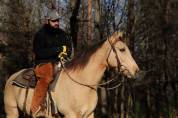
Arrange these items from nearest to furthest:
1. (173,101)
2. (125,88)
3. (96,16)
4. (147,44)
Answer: (96,16)
(147,44)
(125,88)
(173,101)

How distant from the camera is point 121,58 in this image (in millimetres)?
10258

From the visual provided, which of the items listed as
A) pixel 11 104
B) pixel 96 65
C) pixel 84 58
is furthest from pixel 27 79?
pixel 96 65

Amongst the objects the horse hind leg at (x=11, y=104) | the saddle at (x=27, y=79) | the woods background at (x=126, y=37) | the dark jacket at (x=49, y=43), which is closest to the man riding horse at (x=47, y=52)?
the dark jacket at (x=49, y=43)

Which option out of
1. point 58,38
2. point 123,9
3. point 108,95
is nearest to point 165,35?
point 123,9

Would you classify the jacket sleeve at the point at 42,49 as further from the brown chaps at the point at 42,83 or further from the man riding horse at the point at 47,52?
the brown chaps at the point at 42,83

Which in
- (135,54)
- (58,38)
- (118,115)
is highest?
(58,38)

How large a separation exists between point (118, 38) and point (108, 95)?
11239 millimetres

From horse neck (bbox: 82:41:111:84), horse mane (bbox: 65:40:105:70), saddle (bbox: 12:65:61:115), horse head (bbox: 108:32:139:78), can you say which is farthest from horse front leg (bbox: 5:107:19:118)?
horse head (bbox: 108:32:139:78)

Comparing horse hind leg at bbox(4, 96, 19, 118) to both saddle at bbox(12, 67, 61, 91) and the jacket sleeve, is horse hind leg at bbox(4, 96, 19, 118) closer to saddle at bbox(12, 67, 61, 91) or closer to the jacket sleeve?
saddle at bbox(12, 67, 61, 91)

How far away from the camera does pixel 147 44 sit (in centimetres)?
1948

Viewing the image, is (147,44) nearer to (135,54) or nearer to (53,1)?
(135,54)

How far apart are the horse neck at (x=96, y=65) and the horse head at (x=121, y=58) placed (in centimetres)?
13

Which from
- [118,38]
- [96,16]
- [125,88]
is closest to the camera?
[118,38]

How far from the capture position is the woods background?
18.2 meters
